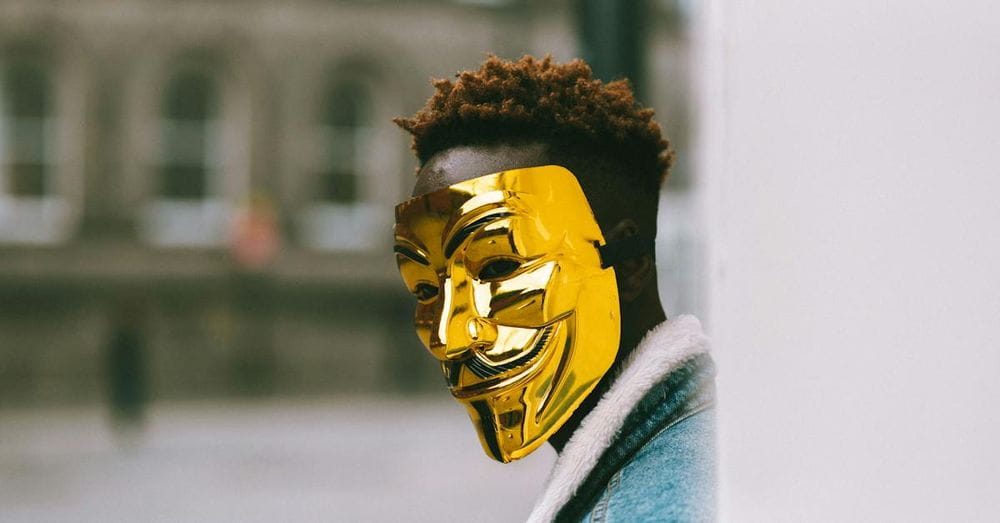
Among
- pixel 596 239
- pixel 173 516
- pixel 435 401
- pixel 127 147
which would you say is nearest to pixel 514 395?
pixel 596 239

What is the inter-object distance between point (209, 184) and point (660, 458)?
50.4 feet

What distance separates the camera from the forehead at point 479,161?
1.23 meters

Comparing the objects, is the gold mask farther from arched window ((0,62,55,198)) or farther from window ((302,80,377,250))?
arched window ((0,62,55,198))

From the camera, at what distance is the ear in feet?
4.06

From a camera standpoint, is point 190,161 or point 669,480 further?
point 190,161

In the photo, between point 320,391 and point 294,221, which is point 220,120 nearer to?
point 294,221

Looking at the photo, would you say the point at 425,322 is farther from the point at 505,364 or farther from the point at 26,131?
the point at 26,131

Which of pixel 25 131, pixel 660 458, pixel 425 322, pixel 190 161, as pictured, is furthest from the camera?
pixel 190 161

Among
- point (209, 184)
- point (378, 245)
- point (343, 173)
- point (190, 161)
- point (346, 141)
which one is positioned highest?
A: point (346, 141)

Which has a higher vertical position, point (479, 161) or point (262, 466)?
point (479, 161)

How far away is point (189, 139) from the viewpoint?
1591 centimetres

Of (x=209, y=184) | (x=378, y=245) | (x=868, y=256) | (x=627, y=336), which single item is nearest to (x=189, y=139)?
(x=209, y=184)

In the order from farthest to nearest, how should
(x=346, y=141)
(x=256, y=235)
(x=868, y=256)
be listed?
(x=346, y=141) → (x=256, y=235) → (x=868, y=256)

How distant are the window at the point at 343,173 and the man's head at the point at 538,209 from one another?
48.6 feet
